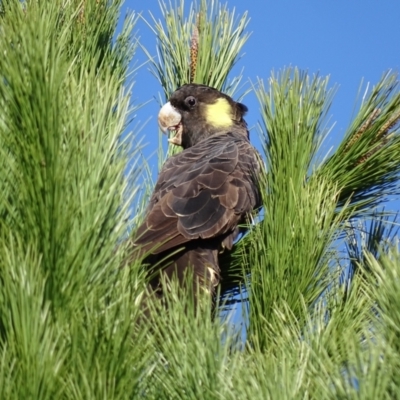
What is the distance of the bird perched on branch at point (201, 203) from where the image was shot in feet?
8.51

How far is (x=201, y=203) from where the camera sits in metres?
2.88

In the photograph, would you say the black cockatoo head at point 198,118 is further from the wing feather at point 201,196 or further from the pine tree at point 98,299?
the pine tree at point 98,299

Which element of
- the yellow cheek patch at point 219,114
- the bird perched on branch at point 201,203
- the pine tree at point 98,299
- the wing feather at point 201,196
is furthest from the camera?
the yellow cheek patch at point 219,114

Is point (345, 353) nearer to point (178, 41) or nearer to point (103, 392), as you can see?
point (103, 392)

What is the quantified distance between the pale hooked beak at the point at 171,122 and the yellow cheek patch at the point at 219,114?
0.16m

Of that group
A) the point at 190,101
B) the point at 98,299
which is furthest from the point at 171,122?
the point at 98,299

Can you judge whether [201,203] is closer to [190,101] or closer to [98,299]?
[190,101]

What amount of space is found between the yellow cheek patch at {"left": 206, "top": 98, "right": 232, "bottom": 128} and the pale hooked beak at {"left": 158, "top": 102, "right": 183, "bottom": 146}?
0.16 m

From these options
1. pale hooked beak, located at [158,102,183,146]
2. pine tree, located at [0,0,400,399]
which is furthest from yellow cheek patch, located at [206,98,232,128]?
pine tree, located at [0,0,400,399]

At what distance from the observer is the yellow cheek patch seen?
3.88m

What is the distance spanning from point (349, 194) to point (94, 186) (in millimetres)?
1164

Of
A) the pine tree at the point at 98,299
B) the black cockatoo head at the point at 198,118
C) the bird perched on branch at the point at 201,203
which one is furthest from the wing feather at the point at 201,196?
the pine tree at the point at 98,299

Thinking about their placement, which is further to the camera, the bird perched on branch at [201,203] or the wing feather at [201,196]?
the wing feather at [201,196]

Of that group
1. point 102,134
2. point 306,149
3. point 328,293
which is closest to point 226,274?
point 306,149
